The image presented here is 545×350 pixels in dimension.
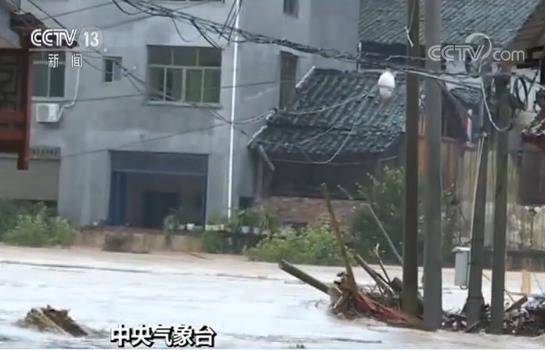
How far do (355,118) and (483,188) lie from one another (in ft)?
70.5

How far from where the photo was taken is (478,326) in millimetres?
19266

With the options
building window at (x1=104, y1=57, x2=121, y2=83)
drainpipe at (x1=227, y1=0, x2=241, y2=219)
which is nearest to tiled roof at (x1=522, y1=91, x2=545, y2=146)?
drainpipe at (x1=227, y1=0, x2=241, y2=219)

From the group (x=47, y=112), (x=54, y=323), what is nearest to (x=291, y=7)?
(x=47, y=112)

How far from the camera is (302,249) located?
37188 mm

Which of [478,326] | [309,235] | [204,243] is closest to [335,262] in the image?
[309,235]

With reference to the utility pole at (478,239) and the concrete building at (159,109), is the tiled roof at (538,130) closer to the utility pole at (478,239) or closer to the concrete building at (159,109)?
the utility pole at (478,239)

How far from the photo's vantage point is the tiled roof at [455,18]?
42.0 meters

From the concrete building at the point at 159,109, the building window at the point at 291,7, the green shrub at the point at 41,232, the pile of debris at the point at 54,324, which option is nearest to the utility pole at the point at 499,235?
the pile of debris at the point at 54,324

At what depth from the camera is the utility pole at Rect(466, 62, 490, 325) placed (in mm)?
19016

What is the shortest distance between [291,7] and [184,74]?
420 centimetres

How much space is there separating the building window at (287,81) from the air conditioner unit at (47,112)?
6.73 metres

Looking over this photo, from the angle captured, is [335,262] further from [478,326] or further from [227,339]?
[227,339]

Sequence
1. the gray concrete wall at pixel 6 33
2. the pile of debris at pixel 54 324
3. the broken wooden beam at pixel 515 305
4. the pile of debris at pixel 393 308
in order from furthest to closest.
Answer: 1. the broken wooden beam at pixel 515 305
2. the pile of debris at pixel 393 308
3. the pile of debris at pixel 54 324
4. the gray concrete wall at pixel 6 33

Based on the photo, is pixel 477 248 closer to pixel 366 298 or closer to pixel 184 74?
pixel 366 298
